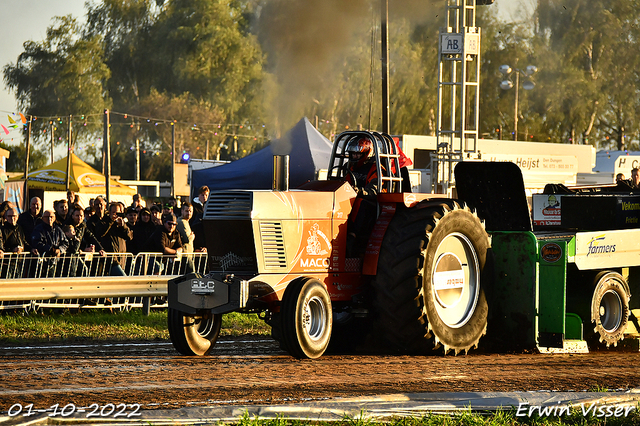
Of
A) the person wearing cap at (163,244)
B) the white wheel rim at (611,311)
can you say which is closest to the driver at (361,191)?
the white wheel rim at (611,311)

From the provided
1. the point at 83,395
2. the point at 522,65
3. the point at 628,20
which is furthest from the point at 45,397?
the point at 522,65

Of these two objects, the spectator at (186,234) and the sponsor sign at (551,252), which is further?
the spectator at (186,234)

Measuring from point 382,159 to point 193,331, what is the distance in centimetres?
256

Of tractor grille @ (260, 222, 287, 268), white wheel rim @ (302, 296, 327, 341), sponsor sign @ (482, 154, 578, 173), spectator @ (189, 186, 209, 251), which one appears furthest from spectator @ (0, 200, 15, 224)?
sponsor sign @ (482, 154, 578, 173)

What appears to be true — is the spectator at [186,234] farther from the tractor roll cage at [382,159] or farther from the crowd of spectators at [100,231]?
the tractor roll cage at [382,159]

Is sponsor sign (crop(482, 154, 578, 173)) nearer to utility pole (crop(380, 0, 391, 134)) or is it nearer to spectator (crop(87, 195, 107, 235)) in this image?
utility pole (crop(380, 0, 391, 134))

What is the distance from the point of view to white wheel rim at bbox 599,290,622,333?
9.42 metres

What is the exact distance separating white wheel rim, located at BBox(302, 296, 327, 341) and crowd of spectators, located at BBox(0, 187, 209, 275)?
5573 mm

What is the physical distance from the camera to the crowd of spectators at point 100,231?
12189 millimetres

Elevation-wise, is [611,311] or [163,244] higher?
[163,244]

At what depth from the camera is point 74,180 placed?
2862cm

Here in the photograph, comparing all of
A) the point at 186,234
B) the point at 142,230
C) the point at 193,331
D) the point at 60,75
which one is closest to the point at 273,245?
the point at 193,331

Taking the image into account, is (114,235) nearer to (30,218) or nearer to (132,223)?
(132,223)

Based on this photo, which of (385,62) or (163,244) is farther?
(385,62)
